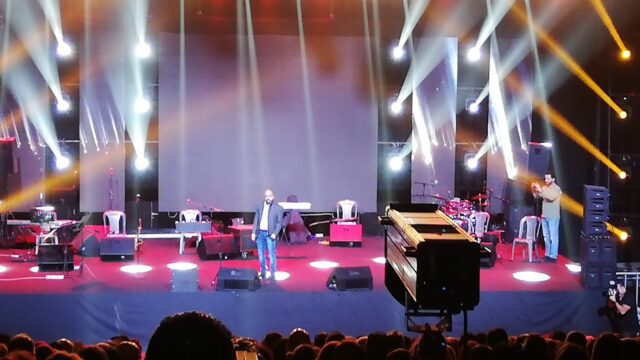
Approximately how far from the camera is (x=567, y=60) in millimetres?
13773

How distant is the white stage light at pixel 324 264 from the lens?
12.4m

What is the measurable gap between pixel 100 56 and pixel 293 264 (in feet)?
21.8

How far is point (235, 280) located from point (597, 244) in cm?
580

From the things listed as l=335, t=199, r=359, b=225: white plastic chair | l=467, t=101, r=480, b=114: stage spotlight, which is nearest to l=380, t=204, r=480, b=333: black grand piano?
l=335, t=199, r=359, b=225: white plastic chair

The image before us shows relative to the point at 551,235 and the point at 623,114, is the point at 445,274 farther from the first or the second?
the point at 551,235

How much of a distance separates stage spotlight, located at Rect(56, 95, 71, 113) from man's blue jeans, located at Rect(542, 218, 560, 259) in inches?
408

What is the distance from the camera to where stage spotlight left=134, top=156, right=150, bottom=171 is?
1528 cm

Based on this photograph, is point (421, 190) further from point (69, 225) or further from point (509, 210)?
point (69, 225)

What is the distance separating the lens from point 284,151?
15625mm

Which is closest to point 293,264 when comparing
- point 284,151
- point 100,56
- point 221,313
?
point 221,313

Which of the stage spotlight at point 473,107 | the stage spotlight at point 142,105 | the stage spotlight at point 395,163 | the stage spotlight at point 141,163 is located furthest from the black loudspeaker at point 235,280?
the stage spotlight at point 473,107

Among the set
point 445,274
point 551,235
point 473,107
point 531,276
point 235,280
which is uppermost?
point 473,107

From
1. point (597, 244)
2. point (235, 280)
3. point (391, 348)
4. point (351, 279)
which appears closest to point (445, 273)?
point (391, 348)

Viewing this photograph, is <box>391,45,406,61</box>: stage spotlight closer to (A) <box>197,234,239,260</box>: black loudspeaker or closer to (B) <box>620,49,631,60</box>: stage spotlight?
(B) <box>620,49,631,60</box>: stage spotlight
